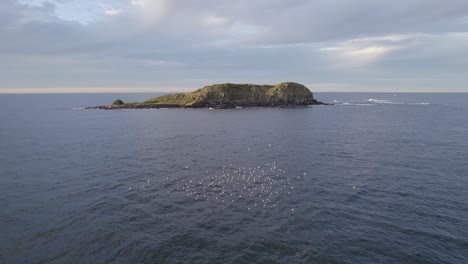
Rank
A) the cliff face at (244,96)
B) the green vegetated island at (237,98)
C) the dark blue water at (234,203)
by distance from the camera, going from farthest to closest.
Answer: the cliff face at (244,96) → the green vegetated island at (237,98) → the dark blue water at (234,203)

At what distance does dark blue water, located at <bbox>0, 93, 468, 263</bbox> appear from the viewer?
924 inches

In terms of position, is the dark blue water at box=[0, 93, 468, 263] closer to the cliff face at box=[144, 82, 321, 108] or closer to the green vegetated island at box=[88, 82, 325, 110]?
the green vegetated island at box=[88, 82, 325, 110]

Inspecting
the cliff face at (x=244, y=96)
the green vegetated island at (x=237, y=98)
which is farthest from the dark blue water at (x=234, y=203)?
the cliff face at (x=244, y=96)

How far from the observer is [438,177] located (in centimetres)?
4103

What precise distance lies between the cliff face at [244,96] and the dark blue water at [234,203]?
371ft

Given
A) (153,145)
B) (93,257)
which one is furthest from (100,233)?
(153,145)

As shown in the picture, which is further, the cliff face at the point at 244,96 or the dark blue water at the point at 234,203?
the cliff face at the point at 244,96

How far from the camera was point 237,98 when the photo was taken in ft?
587

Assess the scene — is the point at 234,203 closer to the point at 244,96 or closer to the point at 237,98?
the point at 237,98

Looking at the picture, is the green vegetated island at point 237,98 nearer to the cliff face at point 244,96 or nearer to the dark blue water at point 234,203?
the cliff face at point 244,96

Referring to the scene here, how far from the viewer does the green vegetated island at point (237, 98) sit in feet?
566

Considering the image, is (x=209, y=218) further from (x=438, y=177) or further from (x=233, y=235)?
(x=438, y=177)

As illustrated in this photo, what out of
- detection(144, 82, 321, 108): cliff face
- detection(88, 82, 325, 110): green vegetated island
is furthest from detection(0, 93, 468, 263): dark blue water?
detection(144, 82, 321, 108): cliff face


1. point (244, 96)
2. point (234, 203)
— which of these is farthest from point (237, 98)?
point (234, 203)
